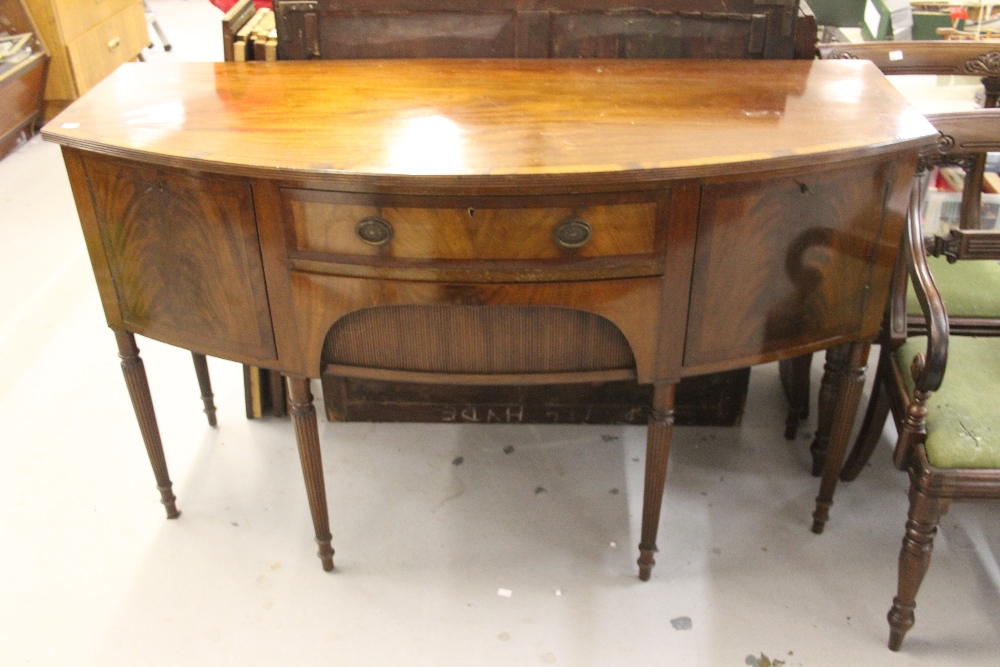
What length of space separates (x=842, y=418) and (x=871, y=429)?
222mm

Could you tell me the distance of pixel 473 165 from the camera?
131 centimetres

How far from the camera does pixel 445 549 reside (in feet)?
6.09

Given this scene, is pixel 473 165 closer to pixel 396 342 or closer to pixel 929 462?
pixel 396 342

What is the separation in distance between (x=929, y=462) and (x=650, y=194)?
628 millimetres

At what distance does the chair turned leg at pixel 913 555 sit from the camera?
149 centimetres

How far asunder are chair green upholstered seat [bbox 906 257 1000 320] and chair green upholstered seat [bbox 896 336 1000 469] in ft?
0.44

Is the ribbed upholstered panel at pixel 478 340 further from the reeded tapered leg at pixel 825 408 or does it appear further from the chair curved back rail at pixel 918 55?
the chair curved back rail at pixel 918 55

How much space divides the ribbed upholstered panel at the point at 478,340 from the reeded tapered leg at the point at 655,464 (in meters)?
0.10

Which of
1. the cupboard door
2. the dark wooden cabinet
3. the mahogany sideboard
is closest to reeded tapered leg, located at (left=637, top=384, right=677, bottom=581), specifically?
the mahogany sideboard

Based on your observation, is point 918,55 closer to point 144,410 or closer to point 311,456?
point 311,456

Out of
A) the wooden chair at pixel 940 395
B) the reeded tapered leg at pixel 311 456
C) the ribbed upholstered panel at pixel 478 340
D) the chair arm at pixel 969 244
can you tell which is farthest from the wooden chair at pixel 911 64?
the reeded tapered leg at pixel 311 456

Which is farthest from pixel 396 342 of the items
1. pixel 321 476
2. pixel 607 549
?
pixel 607 549

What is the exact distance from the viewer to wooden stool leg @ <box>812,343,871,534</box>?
1.68m

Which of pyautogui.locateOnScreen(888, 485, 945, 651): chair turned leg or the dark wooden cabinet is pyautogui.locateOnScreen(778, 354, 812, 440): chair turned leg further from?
the dark wooden cabinet
